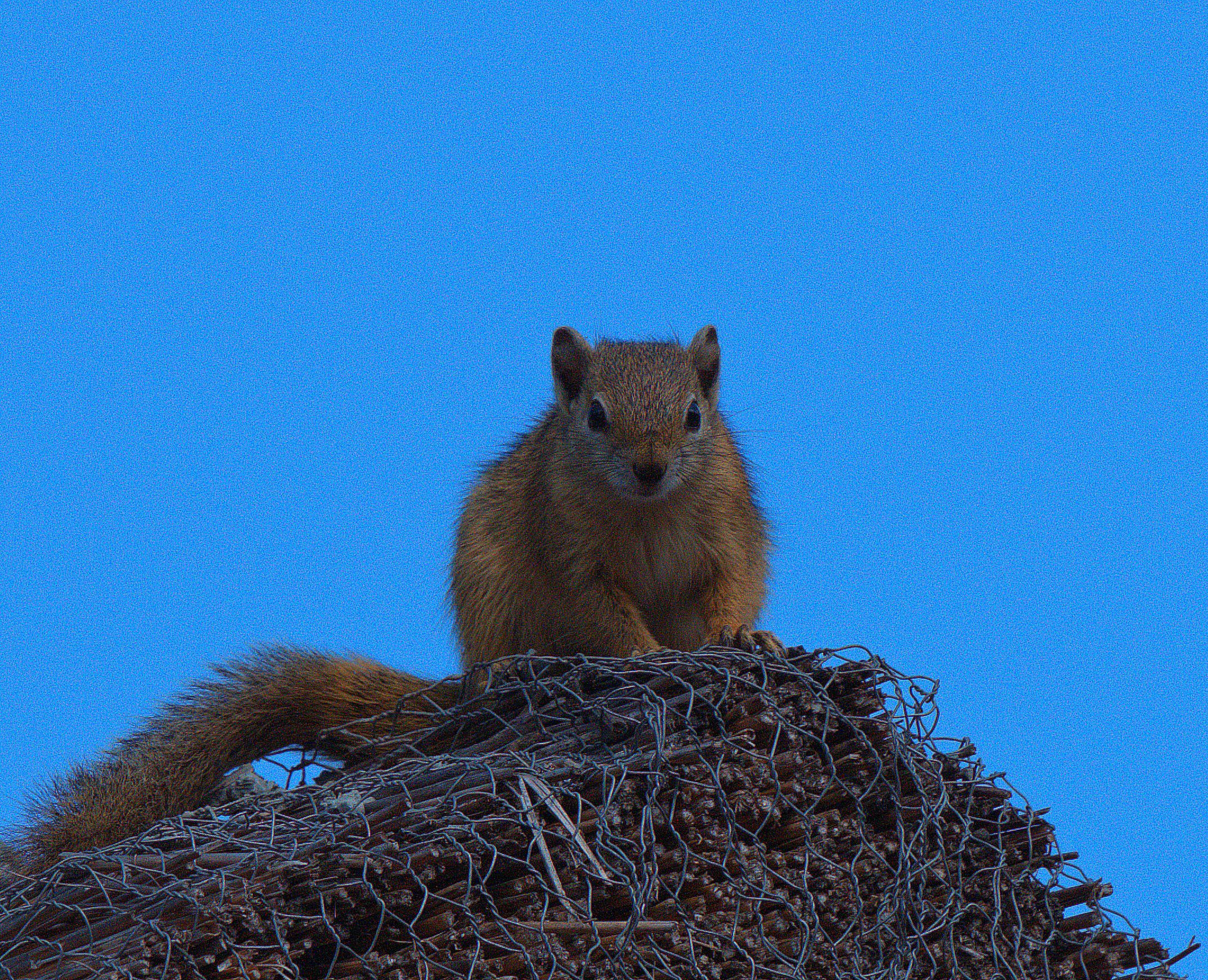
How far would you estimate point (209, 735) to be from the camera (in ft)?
17.5

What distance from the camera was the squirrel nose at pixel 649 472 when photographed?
16.1 ft

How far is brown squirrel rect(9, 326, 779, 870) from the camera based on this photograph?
513 centimetres

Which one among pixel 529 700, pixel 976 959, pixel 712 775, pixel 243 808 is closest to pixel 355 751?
pixel 243 808

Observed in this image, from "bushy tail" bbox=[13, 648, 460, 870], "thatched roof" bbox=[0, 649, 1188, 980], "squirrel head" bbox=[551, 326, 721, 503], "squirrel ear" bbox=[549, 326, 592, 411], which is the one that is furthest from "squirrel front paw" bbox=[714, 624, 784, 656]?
"squirrel ear" bbox=[549, 326, 592, 411]

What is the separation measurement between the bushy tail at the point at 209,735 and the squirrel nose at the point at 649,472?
117 cm

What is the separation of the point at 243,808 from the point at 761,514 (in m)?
2.65

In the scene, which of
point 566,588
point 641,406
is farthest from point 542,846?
point 641,406

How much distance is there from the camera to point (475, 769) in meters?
4.00

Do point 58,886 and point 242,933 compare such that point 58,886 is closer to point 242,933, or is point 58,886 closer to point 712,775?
point 242,933

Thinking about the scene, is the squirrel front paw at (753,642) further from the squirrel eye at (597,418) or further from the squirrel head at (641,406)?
the squirrel eye at (597,418)

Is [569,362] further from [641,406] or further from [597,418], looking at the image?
[641,406]

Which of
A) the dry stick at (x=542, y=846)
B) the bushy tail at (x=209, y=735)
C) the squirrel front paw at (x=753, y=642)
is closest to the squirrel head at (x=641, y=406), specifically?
the squirrel front paw at (x=753, y=642)

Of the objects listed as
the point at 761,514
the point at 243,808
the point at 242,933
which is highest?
the point at 761,514

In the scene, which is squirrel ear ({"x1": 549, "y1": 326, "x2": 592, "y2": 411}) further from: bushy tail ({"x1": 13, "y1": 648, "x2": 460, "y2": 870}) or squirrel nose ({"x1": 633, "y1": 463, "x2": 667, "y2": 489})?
bushy tail ({"x1": 13, "y1": 648, "x2": 460, "y2": 870})
